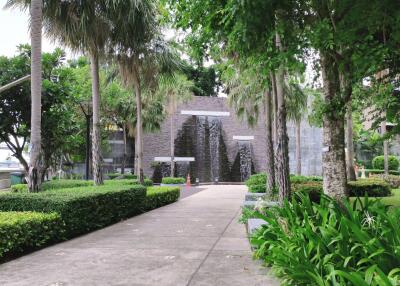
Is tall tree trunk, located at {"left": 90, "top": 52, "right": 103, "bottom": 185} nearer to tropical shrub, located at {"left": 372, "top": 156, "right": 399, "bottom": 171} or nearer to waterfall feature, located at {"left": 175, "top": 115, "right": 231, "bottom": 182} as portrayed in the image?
waterfall feature, located at {"left": 175, "top": 115, "right": 231, "bottom": 182}

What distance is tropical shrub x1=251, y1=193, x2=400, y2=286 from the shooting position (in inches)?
139

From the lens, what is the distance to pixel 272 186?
554 inches

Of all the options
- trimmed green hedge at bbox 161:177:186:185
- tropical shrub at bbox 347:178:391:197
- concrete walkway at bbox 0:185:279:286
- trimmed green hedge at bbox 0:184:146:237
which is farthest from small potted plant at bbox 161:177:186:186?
concrete walkway at bbox 0:185:279:286

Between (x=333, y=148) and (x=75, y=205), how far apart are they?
17.1 feet

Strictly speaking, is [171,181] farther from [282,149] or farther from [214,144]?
[282,149]

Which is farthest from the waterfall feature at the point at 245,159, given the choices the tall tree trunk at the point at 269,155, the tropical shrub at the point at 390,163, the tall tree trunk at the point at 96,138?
the tall tree trunk at the point at 96,138

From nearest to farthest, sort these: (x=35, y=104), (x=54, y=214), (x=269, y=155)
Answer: (x=54, y=214), (x=35, y=104), (x=269, y=155)

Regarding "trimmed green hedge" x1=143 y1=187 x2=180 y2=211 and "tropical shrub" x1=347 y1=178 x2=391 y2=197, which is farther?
"tropical shrub" x1=347 y1=178 x2=391 y2=197

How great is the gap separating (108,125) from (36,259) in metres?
26.0

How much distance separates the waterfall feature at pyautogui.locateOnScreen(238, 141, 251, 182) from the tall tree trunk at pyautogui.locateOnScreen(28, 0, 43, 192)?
2759cm

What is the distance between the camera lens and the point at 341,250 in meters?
4.10

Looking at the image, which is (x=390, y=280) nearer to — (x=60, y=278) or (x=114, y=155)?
(x=60, y=278)

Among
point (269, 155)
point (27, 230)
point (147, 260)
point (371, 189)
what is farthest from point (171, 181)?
point (147, 260)

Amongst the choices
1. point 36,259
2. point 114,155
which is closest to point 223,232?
point 36,259
